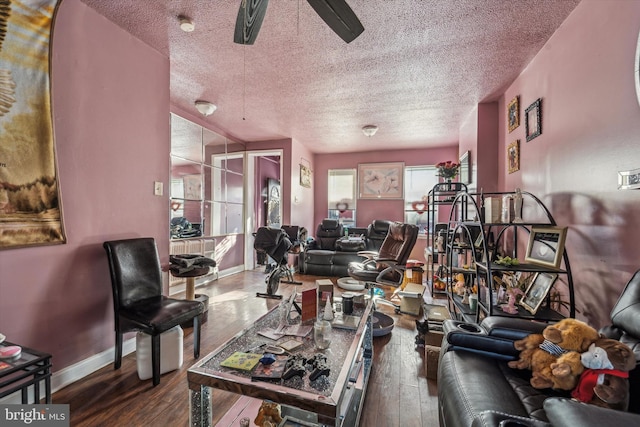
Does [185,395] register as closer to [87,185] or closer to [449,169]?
Answer: [87,185]

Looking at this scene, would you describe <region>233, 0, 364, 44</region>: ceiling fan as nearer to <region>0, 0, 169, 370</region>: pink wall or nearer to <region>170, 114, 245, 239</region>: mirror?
<region>0, 0, 169, 370</region>: pink wall

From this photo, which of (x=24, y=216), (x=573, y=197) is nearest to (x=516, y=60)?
(x=573, y=197)

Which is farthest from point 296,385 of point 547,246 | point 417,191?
point 417,191

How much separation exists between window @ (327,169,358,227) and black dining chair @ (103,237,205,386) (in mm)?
4587

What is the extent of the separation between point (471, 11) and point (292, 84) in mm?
1724

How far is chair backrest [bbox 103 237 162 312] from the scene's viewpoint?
1.85 meters

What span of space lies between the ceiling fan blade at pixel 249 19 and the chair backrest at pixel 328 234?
13.0 ft

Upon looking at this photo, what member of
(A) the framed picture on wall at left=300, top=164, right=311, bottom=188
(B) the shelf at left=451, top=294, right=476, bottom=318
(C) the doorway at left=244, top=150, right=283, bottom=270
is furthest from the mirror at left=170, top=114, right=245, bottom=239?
(B) the shelf at left=451, top=294, right=476, bottom=318

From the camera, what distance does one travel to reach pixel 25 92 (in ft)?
5.01

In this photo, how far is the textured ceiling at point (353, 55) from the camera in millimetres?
1837

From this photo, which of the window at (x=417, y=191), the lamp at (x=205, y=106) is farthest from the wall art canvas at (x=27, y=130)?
the window at (x=417, y=191)

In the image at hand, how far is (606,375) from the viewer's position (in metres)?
0.95

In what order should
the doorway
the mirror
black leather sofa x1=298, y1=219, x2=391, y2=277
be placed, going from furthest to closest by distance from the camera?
the doorway → black leather sofa x1=298, y1=219, x2=391, y2=277 → the mirror

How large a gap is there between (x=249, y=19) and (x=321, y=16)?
38 centimetres
